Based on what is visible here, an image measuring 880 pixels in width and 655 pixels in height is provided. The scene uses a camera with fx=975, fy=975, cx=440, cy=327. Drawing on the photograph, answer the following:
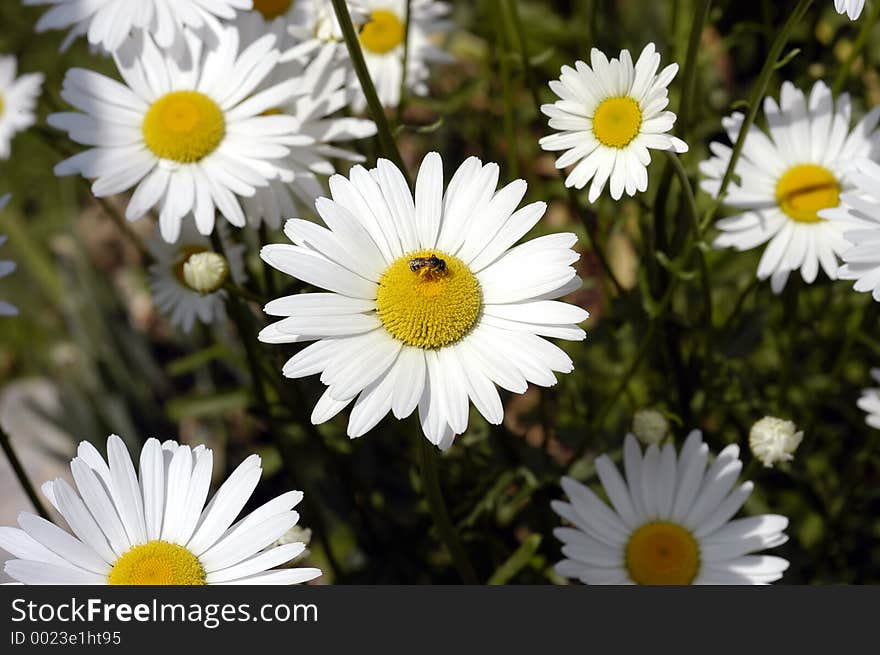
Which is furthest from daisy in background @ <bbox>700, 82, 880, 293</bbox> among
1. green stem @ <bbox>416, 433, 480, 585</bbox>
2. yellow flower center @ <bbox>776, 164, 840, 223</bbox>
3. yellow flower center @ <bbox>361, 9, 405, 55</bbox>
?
yellow flower center @ <bbox>361, 9, 405, 55</bbox>

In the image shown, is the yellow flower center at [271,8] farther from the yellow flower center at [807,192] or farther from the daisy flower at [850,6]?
the daisy flower at [850,6]

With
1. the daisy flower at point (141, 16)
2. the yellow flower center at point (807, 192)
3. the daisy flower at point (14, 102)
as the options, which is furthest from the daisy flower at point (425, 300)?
the daisy flower at point (14, 102)

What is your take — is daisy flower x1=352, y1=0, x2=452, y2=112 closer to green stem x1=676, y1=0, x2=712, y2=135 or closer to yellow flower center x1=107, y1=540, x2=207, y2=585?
green stem x1=676, y1=0, x2=712, y2=135

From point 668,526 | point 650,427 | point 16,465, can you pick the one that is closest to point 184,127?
point 16,465

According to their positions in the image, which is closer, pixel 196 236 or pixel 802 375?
pixel 196 236
